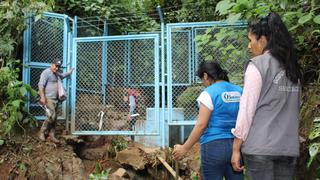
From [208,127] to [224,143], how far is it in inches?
7.1

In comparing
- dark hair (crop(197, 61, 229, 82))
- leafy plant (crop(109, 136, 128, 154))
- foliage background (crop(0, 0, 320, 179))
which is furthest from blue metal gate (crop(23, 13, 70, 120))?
dark hair (crop(197, 61, 229, 82))

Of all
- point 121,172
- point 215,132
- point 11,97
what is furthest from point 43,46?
point 215,132

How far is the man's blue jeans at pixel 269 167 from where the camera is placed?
2.50 m

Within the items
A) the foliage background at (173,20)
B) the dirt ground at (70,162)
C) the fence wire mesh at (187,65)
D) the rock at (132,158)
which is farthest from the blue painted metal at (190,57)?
the rock at (132,158)

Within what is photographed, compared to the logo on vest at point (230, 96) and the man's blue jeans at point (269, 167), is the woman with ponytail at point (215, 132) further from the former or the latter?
the man's blue jeans at point (269, 167)

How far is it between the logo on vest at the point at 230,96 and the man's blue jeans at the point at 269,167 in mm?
838

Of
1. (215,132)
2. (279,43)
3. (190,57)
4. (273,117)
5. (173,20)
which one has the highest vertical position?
(173,20)

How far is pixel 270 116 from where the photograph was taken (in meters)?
2.55

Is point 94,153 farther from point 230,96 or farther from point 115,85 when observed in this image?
point 230,96

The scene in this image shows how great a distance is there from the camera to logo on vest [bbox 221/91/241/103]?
133 inches

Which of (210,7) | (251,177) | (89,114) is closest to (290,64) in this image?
(251,177)

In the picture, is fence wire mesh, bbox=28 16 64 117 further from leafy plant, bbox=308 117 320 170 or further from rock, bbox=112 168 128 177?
leafy plant, bbox=308 117 320 170

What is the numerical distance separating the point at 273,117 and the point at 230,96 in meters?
0.90

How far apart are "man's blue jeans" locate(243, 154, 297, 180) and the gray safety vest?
37 millimetres
